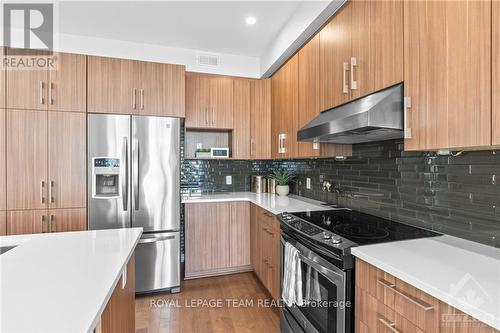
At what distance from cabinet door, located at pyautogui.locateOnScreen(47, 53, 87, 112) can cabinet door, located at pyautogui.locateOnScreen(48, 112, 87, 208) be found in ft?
0.28

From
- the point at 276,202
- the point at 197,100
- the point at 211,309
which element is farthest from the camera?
the point at 197,100

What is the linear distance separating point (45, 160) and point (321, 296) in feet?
8.60

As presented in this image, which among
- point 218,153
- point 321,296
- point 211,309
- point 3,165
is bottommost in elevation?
point 211,309

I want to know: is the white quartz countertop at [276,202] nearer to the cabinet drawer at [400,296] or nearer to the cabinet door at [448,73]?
the cabinet drawer at [400,296]

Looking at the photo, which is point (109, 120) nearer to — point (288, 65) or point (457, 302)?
point (288, 65)

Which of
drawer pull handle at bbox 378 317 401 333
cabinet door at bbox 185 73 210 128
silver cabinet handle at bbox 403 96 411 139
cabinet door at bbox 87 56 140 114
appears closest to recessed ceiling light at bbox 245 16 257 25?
cabinet door at bbox 185 73 210 128

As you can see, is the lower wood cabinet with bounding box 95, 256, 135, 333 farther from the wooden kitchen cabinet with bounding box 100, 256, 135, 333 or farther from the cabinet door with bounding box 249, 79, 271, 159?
the cabinet door with bounding box 249, 79, 271, 159

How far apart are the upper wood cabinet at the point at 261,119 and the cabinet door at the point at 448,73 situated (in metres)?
2.08

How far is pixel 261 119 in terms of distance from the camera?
3260 millimetres

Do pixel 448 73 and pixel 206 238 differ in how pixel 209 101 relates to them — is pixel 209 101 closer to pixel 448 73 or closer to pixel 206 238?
pixel 206 238

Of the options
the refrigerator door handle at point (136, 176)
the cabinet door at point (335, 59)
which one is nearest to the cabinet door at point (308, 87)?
the cabinet door at point (335, 59)

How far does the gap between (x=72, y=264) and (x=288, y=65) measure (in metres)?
2.47

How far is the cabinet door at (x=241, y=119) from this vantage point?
3.25m

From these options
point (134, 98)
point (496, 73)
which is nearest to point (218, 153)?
point (134, 98)
